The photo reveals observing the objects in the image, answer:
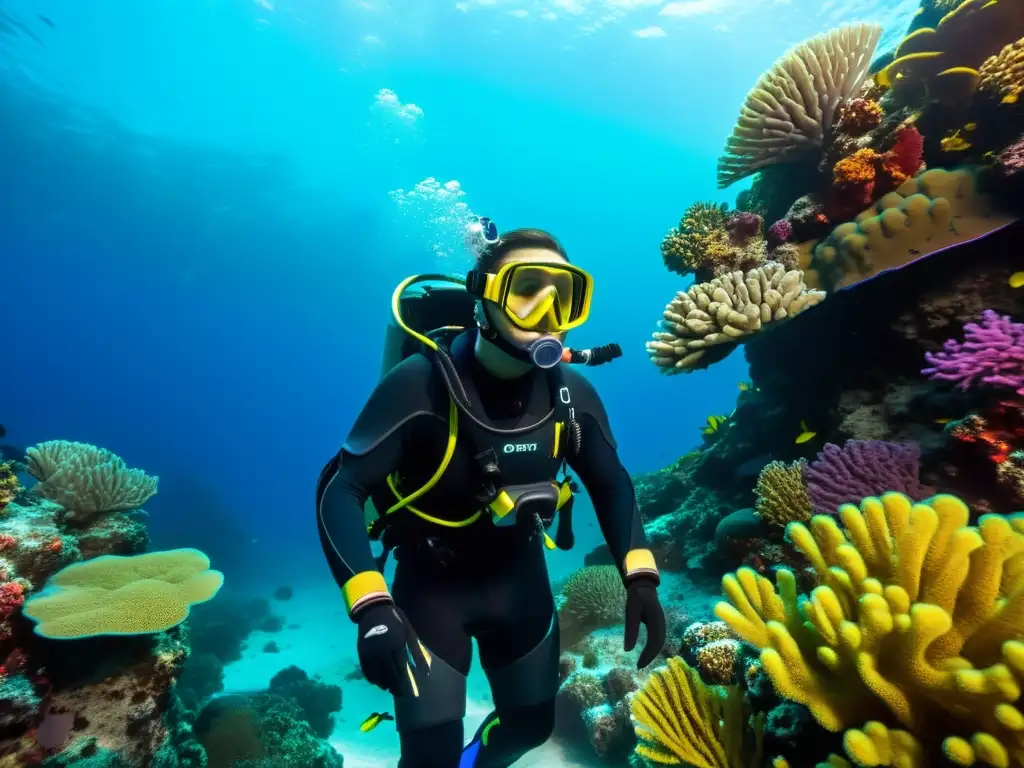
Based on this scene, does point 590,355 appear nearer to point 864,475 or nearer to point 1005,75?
point 864,475

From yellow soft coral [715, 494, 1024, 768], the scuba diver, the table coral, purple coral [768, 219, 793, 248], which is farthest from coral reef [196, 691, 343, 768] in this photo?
purple coral [768, 219, 793, 248]

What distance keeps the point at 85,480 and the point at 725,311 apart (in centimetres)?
750

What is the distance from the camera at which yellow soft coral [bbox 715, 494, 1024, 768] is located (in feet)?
4.55

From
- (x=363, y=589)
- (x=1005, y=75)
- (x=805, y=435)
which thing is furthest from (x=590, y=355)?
(x=1005, y=75)

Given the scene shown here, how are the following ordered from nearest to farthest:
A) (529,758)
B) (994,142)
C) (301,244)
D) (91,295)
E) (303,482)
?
1. (994,142)
2. (529,758)
3. (301,244)
4. (91,295)
5. (303,482)

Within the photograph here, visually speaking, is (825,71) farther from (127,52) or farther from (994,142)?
(127,52)

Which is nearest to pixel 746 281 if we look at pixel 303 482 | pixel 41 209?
pixel 41 209

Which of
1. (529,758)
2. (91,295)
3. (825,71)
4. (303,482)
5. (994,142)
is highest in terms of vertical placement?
(91,295)

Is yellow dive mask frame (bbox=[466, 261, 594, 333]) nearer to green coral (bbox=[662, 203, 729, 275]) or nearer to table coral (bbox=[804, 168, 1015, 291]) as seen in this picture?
green coral (bbox=[662, 203, 729, 275])

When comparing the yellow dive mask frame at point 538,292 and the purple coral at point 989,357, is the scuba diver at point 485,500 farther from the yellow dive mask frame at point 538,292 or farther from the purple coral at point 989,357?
the purple coral at point 989,357

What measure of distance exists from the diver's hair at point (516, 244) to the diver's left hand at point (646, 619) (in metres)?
2.02

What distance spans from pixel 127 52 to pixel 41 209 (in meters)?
20.9

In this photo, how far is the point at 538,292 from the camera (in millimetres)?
2781

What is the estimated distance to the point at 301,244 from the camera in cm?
5794
